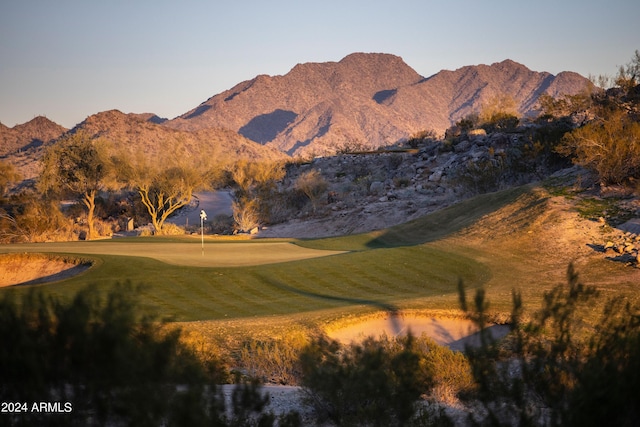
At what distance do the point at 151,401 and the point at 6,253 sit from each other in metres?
19.8

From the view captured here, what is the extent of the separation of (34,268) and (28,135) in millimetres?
117823

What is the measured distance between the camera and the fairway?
21797 mm

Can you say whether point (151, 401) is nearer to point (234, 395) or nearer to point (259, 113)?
point (234, 395)

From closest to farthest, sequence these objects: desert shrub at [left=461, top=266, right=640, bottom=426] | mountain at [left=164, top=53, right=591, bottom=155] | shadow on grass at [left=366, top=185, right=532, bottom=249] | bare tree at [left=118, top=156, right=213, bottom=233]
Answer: desert shrub at [left=461, top=266, right=640, bottom=426] < shadow on grass at [left=366, top=185, right=532, bottom=249] < bare tree at [left=118, top=156, right=213, bottom=233] < mountain at [left=164, top=53, right=591, bottom=155]

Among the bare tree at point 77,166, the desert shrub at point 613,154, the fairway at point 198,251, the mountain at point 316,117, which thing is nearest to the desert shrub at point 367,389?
the fairway at point 198,251

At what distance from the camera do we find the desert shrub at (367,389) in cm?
568

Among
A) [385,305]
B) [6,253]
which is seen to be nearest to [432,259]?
[385,305]

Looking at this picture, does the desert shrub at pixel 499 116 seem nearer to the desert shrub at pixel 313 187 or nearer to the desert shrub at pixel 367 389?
the desert shrub at pixel 313 187

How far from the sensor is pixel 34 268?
828 inches

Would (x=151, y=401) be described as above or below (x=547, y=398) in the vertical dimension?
above

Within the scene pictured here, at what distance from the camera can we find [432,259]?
21281mm

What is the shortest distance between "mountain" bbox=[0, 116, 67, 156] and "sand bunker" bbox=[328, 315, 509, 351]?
4401 inches

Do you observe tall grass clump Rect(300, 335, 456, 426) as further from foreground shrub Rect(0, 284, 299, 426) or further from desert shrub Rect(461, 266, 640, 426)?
foreground shrub Rect(0, 284, 299, 426)

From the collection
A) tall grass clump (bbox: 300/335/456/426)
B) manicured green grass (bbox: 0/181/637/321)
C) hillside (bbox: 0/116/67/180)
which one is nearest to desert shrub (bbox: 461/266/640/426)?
tall grass clump (bbox: 300/335/456/426)
